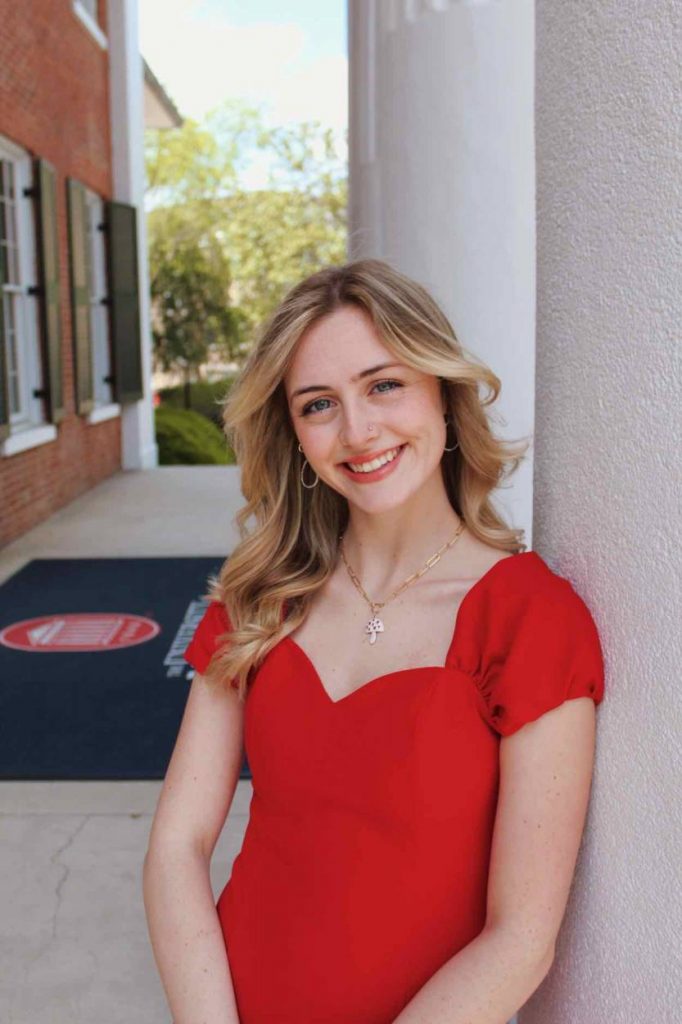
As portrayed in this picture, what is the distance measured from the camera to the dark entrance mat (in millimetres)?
3879

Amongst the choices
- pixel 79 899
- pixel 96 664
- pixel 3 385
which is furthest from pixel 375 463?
pixel 3 385

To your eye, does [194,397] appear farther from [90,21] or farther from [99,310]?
[90,21]

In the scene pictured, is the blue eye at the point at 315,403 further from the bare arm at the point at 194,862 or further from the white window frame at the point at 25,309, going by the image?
the white window frame at the point at 25,309

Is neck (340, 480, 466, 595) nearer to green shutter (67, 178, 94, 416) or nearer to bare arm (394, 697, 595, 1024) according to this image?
bare arm (394, 697, 595, 1024)

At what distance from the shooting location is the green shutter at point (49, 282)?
842cm

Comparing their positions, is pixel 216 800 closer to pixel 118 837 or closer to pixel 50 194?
pixel 118 837

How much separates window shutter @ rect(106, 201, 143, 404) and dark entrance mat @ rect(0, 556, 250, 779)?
184 inches

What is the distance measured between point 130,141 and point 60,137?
8.23 ft

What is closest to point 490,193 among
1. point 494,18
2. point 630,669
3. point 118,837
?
point 494,18

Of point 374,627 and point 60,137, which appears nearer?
point 374,627

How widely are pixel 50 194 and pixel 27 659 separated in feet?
15.4

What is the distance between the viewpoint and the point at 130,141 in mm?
11812

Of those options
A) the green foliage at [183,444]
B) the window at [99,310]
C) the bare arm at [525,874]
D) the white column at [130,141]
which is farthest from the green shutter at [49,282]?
the bare arm at [525,874]

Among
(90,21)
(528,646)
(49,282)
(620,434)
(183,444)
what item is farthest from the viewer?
(183,444)
